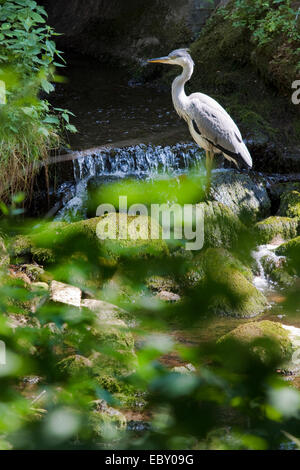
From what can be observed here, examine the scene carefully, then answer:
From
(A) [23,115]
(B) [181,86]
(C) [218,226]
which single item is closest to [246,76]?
(B) [181,86]

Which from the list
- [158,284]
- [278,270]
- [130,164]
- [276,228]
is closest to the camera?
[158,284]

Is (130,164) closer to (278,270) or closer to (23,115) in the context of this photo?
(23,115)

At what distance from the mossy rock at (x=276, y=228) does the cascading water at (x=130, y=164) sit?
4.42 ft

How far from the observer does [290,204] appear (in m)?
6.07

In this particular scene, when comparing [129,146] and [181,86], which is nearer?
[181,86]

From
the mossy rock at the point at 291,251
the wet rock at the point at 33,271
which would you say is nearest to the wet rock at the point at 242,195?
the mossy rock at the point at 291,251

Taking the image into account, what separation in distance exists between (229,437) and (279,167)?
→ 5.92 m

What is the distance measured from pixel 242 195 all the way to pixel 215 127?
86 cm

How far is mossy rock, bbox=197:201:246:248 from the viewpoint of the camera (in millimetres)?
5141

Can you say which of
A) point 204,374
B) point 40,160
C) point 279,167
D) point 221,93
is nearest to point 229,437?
point 204,374

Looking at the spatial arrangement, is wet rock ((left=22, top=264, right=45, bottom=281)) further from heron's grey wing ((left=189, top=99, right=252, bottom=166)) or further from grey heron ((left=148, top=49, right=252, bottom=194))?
heron's grey wing ((left=189, top=99, right=252, bottom=166))

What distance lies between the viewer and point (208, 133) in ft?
19.2

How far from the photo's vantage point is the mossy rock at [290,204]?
5973 millimetres

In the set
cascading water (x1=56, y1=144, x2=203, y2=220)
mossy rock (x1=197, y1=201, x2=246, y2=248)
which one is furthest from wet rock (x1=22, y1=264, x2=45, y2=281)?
cascading water (x1=56, y1=144, x2=203, y2=220)
